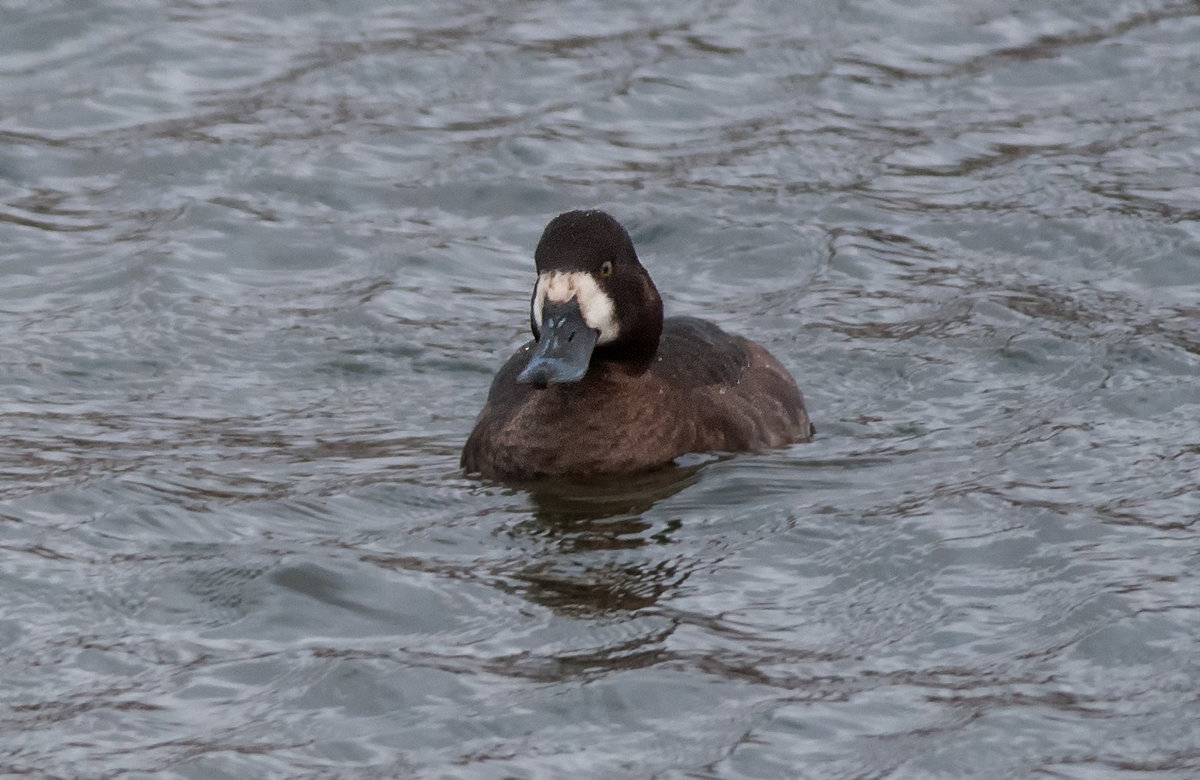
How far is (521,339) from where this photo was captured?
970cm

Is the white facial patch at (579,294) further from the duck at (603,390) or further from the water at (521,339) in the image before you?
the water at (521,339)

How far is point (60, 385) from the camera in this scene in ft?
29.2

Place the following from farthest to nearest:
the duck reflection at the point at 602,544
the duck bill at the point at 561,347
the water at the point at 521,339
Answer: the duck bill at the point at 561,347
the duck reflection at the point at 602,544
the water at the point at 521,339

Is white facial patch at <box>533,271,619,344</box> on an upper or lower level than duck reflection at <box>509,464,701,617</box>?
upper

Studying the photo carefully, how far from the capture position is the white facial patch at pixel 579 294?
7.64m

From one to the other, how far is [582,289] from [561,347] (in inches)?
9.5

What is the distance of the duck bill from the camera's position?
24.2ft

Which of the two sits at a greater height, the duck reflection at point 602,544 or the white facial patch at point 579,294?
the white facial patch at point 579,294

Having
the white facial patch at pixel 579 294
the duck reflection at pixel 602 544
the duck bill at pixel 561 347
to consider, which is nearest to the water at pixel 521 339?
the duck reflection at pixel 602 544

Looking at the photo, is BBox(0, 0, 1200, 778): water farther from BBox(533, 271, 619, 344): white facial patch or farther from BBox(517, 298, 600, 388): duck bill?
BBox(533, 271, 619, 344): white facial patch

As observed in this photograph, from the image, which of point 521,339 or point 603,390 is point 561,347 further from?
point 521,339

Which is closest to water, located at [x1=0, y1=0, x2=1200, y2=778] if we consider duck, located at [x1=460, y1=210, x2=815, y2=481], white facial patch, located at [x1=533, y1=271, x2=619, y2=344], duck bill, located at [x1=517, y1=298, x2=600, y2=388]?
duck, located at [x1=460, y1=210, x2=815, y2=481]

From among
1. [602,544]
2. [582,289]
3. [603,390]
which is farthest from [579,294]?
[602,544]

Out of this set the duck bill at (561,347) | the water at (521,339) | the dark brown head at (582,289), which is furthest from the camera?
the dark brown head at (582,289)
